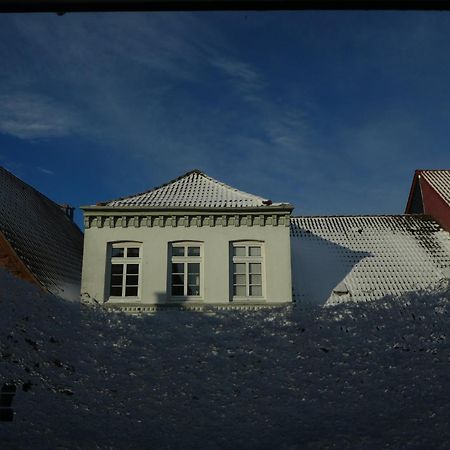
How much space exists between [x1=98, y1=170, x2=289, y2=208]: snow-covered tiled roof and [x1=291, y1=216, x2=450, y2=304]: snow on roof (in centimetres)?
228

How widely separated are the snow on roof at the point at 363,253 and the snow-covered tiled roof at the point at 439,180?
0.94 m

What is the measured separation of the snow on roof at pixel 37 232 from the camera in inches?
465

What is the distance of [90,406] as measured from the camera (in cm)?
200

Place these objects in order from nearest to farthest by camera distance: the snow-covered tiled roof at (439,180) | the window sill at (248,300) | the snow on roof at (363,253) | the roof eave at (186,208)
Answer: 1. the window sill at (248,300)
2. the roof eave at (186,208)
3. the snow on roof at (363,253)
4. the snow-covered tiled roof at (439,180)

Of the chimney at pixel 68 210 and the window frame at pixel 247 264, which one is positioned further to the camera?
the chimney at pixel 68 210

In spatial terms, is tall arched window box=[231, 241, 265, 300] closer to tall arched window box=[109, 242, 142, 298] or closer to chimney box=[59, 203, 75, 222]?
tall arched window box=[109, 242, 142, 298]

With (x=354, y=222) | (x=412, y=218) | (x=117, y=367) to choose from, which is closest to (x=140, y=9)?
(x=117, y=367)

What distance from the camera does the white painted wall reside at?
38.2 ft

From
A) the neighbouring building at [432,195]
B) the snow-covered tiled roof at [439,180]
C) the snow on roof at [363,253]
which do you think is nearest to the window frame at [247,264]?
the snow on roof at [363,253]

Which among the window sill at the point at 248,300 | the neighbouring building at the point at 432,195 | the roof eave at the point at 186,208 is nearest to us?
the window sill at the point at 248,300

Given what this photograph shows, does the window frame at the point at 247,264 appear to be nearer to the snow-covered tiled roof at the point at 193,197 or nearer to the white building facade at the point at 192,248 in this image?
the white building facade at the point at 192,248

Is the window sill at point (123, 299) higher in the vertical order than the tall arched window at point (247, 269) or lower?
lower

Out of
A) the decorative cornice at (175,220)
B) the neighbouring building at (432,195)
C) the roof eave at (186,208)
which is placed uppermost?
the neighbouring building at (432,195)

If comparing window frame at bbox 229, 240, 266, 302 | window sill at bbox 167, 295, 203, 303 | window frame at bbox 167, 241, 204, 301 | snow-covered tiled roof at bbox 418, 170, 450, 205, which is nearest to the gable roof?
snow-covered tiled roof at bbox 418, 170, 450, 205
